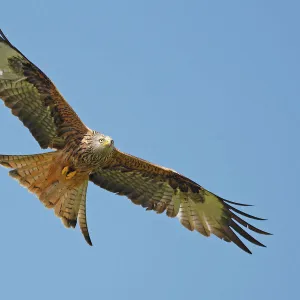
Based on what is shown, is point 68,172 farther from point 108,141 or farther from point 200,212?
point 200,212

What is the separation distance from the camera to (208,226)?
16938mm

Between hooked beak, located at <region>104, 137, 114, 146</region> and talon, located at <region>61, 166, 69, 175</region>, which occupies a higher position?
hooked beak, located at <region>104, 137, 114, 146</region>

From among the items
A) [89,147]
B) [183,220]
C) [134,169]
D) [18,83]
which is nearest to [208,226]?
[183,220]

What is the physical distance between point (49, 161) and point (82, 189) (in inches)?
33.3

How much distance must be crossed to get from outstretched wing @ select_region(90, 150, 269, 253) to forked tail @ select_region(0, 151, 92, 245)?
0.65 metres

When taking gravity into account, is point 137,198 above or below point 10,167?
above

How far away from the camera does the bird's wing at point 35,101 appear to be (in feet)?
50.1

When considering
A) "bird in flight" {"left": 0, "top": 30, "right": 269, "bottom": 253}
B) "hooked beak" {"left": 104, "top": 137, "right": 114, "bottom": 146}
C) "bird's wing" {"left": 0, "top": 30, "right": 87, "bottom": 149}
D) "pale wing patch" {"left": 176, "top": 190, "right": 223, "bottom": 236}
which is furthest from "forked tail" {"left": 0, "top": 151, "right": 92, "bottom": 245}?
"pale wing patch" {"left": 176, "top": 190, "right": 223, "bottom": 236}

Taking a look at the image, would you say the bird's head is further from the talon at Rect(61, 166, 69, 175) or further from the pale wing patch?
the pale wing patch

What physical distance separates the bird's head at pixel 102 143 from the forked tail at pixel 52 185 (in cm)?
72

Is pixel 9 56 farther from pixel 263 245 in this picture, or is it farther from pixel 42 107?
pixel 263 245

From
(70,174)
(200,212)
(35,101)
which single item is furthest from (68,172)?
(200,212)

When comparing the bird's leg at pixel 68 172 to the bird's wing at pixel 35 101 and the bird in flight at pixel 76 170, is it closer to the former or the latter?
the bird in flight at pixel 76 170

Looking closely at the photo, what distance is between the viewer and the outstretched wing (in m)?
16.7
